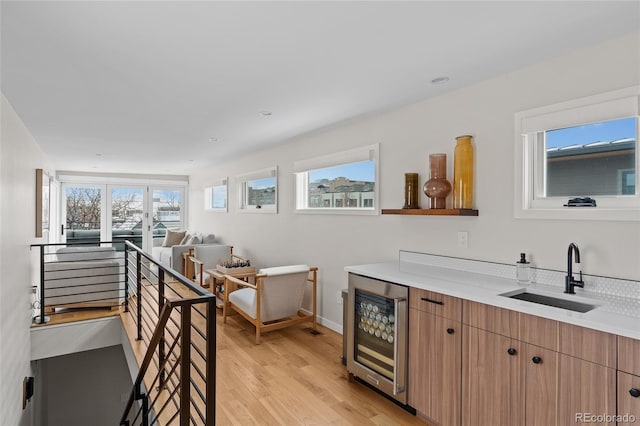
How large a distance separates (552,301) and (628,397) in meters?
0.67

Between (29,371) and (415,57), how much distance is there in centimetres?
493

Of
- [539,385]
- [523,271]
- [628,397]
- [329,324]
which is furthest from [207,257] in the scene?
[628,397]

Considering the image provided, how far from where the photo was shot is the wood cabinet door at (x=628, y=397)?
1428 millimetres

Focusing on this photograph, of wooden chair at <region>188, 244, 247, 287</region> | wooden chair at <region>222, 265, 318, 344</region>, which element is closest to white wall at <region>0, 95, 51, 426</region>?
wooden chair at <region>222, 265, 318, 344</region>

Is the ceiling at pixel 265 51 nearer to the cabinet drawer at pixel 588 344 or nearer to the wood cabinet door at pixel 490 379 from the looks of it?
the cabinet drawer at pixel 588 344

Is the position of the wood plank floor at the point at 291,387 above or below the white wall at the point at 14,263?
below

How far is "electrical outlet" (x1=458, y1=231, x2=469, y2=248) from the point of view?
2.75 meters

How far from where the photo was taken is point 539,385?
1.73 metres

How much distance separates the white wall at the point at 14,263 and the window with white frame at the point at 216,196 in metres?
3.49

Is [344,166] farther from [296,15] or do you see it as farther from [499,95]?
[296,15]

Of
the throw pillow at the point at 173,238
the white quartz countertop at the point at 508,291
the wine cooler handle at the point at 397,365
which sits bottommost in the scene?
the wine cooler handle at the point at 397,365

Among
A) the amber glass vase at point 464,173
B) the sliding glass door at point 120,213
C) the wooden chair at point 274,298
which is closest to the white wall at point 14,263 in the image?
the wooden chair at point 274,298

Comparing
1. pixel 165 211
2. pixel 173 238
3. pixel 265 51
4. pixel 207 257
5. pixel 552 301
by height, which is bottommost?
pixel 207 257

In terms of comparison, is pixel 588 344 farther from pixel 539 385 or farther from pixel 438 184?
pixel 438 184
